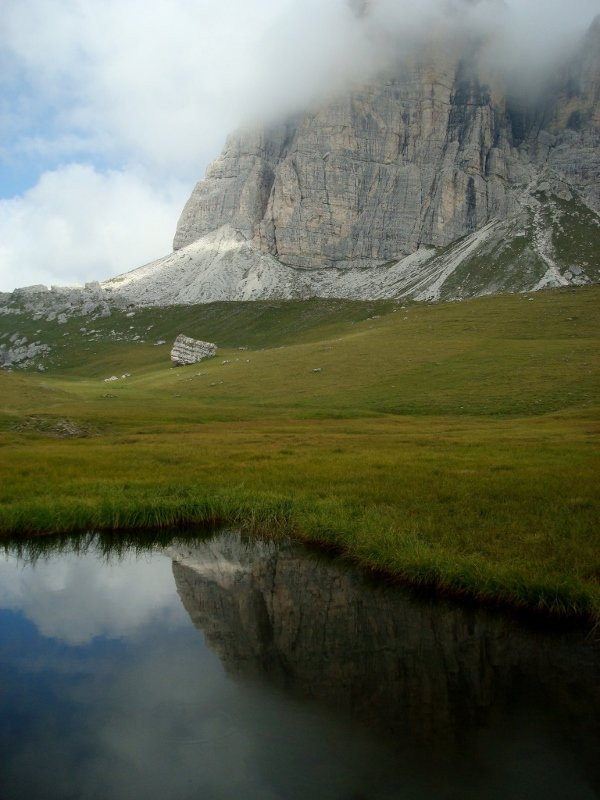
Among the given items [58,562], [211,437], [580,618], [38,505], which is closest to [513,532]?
[580,618]

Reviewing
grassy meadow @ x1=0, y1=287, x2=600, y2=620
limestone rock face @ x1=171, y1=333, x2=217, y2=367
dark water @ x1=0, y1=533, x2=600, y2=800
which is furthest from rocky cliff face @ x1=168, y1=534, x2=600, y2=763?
limestone rock face @ x1=171, y1=333, x2=217, y2=367

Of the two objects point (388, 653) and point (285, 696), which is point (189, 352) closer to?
point (388, 653)

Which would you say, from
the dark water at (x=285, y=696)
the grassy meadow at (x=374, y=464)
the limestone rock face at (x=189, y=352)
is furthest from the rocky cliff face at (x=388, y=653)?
the limestone rock face at (x=189, y=352)

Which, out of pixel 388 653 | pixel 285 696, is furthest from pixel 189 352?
pixel 285 696

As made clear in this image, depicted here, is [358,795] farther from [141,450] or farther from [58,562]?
[141,450]

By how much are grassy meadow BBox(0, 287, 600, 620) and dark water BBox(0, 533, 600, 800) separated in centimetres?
274

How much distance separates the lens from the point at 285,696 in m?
11.6

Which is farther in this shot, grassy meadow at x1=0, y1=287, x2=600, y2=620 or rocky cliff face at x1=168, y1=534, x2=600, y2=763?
grassy meadow at x1=0, y1=287, x2=600, y2=620

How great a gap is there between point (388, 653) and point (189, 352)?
13439 centimetres

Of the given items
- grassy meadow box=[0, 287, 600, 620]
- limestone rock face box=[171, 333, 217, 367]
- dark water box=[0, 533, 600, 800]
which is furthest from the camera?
limestone rock face box=[171, 333, 217, 367]

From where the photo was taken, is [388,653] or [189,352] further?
[189,352]

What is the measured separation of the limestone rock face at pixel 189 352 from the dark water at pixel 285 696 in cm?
12640

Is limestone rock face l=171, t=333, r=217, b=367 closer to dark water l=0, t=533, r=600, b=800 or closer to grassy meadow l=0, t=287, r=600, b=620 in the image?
grassy meadow l=0, t=287, r=600, b=620

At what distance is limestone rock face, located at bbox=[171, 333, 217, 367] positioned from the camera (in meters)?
142
